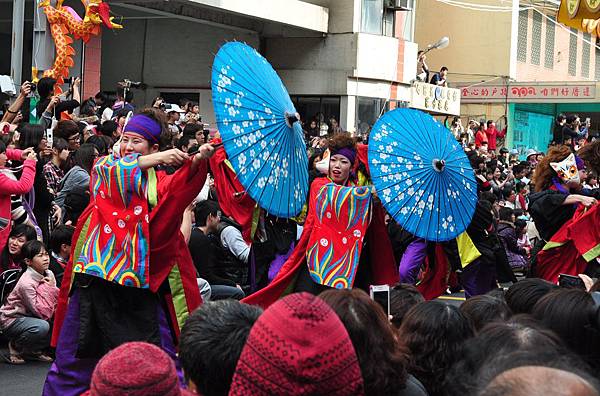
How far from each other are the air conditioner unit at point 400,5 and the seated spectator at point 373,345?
873 inches

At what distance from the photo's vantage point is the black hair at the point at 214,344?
276cm

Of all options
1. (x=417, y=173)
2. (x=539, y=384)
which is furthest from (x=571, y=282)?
(x=539, y=384)

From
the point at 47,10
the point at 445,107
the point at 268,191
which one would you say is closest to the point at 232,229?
the point at 268,191

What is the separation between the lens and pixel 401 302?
Answer: 440cm

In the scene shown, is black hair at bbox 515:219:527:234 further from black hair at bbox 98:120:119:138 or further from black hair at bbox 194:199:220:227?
black hair at bbox 194:199:220:227

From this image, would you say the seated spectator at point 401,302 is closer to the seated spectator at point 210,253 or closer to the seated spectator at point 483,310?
the seated spectator at point 483,310

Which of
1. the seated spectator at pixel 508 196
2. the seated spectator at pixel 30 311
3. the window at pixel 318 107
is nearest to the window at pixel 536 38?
the window at pixel 318 107

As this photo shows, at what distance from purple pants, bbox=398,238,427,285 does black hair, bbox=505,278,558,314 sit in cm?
367

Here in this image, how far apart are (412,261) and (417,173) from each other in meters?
2.01

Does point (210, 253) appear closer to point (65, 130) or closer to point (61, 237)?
point (61, 237)

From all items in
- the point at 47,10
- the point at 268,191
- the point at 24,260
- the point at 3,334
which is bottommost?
the point at 3,334

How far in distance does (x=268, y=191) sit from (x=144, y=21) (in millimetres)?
19409

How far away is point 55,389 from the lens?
195 inches

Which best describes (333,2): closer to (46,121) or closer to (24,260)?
(46,121)
